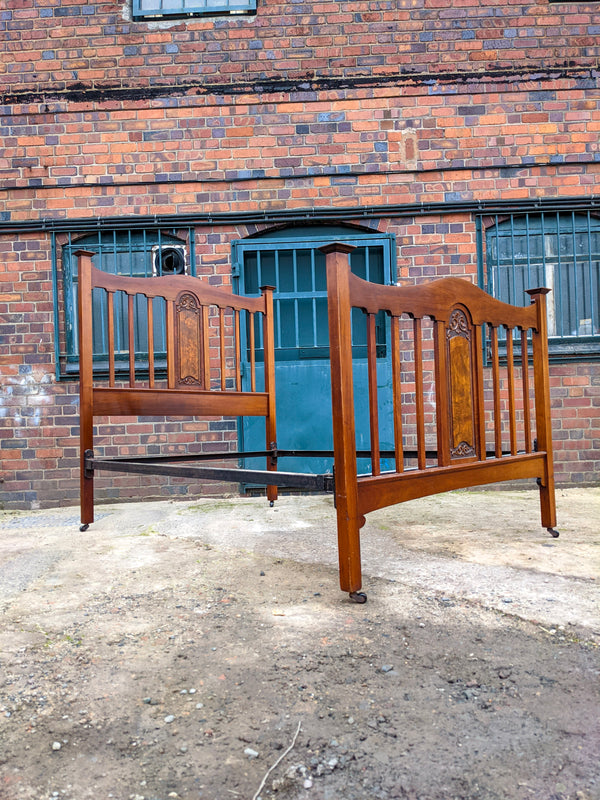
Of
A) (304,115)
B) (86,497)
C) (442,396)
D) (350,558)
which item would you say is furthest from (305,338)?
(350,558)

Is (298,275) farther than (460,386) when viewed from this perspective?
Yes

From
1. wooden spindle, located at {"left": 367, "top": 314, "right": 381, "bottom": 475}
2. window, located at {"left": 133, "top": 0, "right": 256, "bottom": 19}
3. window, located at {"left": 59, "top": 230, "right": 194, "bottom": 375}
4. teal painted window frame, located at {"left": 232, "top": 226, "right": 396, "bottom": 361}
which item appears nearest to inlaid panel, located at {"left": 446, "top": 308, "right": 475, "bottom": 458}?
wooden spindle, located at {"left": 367, "top": 314, "right": 381, "bottom": 475}

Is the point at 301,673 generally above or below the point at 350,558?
below

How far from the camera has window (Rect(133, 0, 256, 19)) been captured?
4496 mm

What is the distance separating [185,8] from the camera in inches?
179

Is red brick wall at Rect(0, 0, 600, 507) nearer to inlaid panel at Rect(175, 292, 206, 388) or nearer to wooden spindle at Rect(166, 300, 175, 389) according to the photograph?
inlaid panel at Rect(175, 292, 206, 388)

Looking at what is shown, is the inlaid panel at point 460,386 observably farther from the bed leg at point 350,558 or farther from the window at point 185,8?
the window at point 185,8

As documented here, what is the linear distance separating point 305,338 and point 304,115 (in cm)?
166

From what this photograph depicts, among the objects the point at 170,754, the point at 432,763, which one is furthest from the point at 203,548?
the point at 432,763

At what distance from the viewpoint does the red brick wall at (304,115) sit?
446cm

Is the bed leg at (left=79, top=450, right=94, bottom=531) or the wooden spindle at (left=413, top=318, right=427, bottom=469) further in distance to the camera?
the bed leg at (left=79, top=450, right=94, bottom=531)

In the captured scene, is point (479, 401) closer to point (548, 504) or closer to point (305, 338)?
point (548, 504)

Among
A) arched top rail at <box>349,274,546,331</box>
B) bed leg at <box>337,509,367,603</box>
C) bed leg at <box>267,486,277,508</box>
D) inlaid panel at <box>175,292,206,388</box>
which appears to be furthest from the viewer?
bed leg at <box>267,486,277,508</box>

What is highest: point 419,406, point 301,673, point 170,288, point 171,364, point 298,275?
point 298,275
